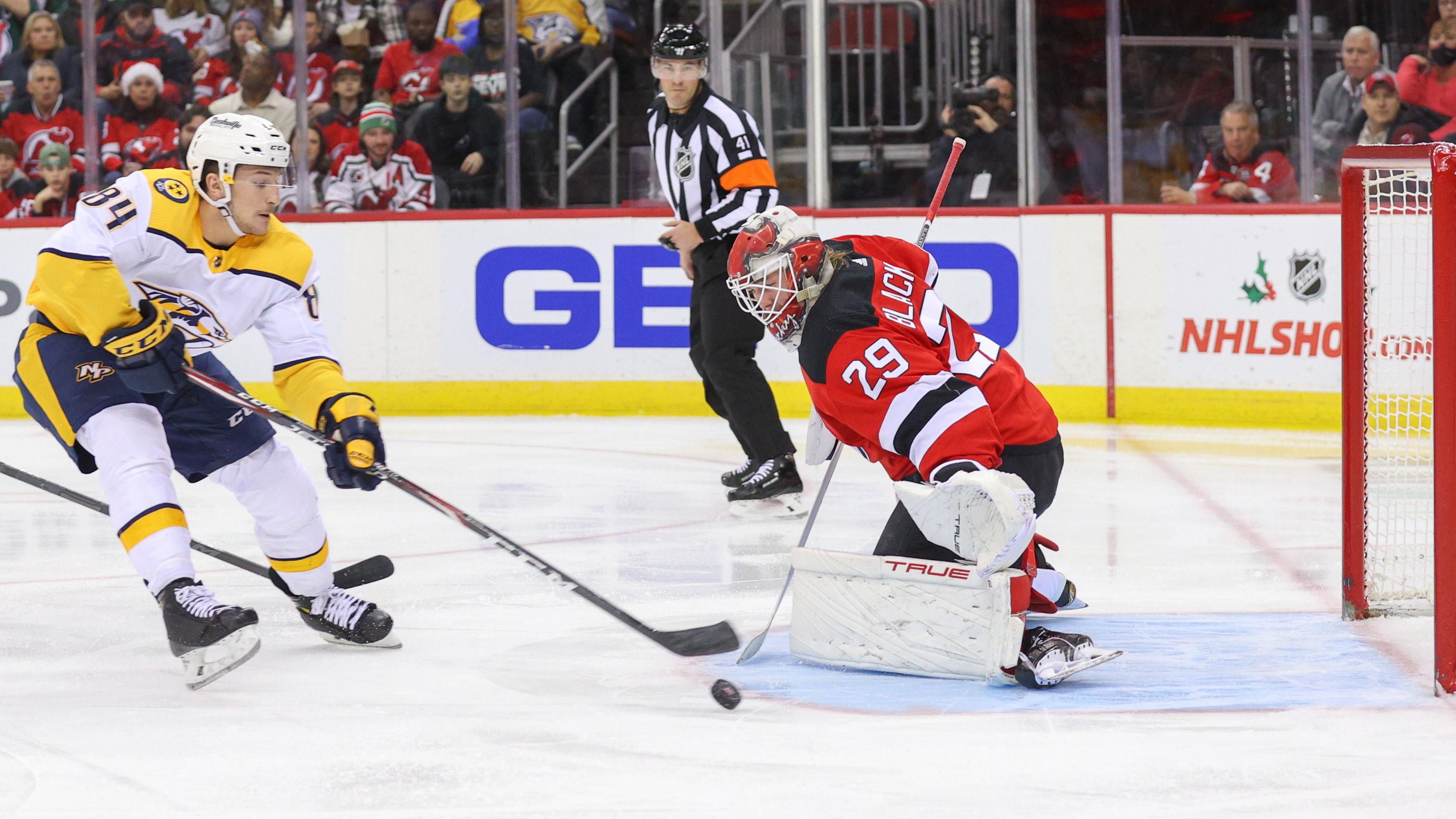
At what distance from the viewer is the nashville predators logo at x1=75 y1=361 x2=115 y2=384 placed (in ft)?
9.45

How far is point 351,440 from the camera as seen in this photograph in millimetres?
2857

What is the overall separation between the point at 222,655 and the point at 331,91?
4.78m

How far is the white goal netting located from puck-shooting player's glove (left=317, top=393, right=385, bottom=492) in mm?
1724

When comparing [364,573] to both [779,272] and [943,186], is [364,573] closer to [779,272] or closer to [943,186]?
[779,272]

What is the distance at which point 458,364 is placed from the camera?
22.6ft

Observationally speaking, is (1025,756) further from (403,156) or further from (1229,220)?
(403,156)

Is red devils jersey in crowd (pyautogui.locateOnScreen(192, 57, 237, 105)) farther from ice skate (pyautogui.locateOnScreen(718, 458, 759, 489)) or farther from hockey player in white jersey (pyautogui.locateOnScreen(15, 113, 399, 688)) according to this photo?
hockey player in white jersey (pyautogui.locateOnScreen(15, 113, 399, 688))

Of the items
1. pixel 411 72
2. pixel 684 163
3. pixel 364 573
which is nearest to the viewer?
pixel 364 573

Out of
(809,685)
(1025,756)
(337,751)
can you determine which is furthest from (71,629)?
(1025,756)

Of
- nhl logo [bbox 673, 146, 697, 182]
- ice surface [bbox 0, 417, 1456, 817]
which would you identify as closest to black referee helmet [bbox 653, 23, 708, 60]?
nhl logo [bbox 673, 146, 697, 182]

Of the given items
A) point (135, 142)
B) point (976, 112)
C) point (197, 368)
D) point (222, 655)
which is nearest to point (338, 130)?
point (135, 142)

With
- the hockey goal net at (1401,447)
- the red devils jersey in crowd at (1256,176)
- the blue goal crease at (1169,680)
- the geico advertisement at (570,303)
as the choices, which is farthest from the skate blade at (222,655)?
the red devils jersey in crowd at (1256,176)

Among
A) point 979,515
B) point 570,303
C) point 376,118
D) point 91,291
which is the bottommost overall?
point 979,515

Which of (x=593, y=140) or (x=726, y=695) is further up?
(x=593, y=140)
